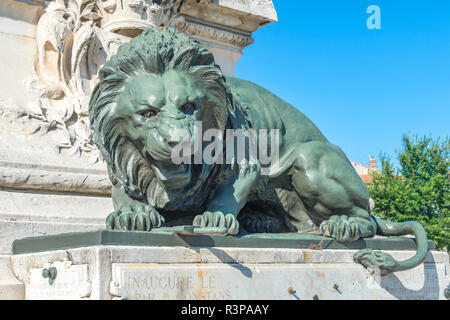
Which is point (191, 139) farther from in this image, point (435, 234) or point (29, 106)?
point (435, 234)

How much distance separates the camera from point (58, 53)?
215 inches

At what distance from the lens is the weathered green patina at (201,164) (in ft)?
12.8

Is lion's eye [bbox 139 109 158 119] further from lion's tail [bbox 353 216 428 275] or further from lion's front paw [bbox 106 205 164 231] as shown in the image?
lion's tail [bbox 353 216 428 275]

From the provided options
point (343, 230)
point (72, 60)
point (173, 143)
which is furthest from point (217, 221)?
point (72, 60)

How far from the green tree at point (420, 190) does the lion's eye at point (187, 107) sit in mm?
18525

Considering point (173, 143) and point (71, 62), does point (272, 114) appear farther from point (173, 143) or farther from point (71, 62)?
point (71, 62)

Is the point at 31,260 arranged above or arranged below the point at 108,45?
below

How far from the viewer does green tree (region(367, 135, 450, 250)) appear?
72.5 feet

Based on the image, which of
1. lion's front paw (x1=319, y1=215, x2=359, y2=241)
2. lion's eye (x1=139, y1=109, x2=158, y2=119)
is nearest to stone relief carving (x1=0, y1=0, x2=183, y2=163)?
lion's eye (x1=139, y1=109, x2=158, y2=119)

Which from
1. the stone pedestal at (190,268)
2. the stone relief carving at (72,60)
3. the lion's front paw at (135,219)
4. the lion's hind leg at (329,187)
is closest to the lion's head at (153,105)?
the lion's front paw at (135,219)

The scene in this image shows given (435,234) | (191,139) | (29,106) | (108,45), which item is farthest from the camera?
(435,234)

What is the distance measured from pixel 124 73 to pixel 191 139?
24.4 inches
